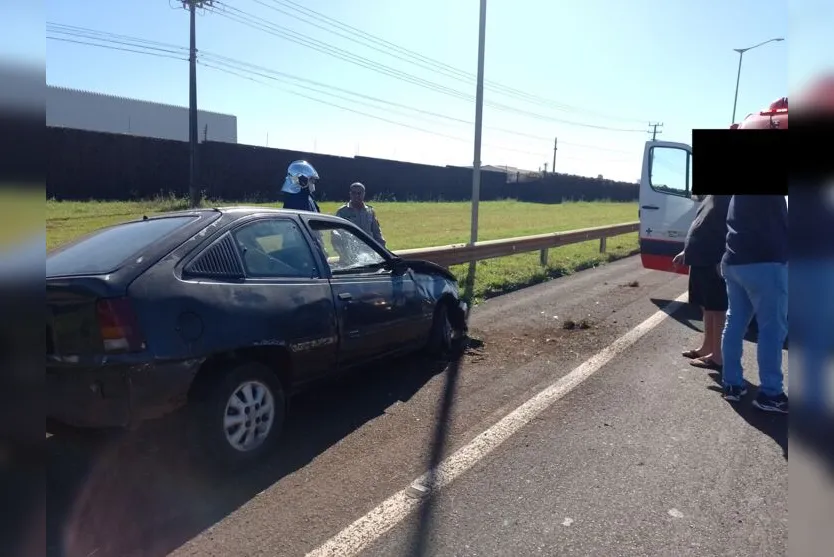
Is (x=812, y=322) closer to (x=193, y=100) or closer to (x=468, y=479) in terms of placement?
(x=468, y=479)

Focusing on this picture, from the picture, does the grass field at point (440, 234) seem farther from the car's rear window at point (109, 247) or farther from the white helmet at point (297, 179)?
the white helmet at point (297, 179)

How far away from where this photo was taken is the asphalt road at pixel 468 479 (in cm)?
290

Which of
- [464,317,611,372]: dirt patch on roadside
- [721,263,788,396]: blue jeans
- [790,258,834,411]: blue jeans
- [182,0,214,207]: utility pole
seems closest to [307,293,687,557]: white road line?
[464,317,611,372]: dirt patch on roadside

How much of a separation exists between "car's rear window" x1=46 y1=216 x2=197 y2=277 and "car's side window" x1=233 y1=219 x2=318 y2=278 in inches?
15.3

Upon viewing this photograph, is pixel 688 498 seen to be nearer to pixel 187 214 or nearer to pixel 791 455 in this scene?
pixel 791 455

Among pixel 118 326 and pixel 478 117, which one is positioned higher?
pixel 478 117

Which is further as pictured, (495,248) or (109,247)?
(495,248)

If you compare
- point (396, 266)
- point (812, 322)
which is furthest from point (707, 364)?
point (812, 322)

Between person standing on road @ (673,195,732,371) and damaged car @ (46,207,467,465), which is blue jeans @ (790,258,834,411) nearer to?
damaged car @ (46,207,467,465)

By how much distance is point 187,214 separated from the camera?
4156mm

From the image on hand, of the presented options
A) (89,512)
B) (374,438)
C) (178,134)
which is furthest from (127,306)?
(178,134)

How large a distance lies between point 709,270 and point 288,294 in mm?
4040

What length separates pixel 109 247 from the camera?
3662 mm

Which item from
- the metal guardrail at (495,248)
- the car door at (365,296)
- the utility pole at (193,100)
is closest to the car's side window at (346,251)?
the car door at (365,296)
